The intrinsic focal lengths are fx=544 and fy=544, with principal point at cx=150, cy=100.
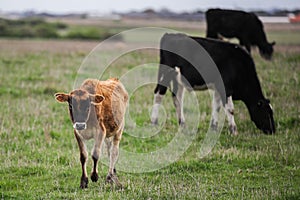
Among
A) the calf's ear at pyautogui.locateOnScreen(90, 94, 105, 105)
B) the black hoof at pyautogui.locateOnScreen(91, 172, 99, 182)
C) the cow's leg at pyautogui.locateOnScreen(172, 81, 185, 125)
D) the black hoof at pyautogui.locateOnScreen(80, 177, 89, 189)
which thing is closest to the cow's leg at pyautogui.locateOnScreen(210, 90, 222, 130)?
the cow's leg at pyautogui.locateOnScreen(172, 81, 185, 125)

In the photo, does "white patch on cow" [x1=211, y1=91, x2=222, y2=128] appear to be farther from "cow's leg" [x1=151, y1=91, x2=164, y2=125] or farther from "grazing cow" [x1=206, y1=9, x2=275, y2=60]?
"grazing cow" [x1=206, y1=9, x2=275, y2=60]

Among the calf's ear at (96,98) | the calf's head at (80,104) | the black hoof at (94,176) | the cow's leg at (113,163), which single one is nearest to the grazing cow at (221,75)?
the cow's leg at (113,163)

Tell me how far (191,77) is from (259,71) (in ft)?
22.4

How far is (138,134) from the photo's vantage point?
39.3 ft

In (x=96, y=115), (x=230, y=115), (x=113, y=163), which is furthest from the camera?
(x=230, y=115)

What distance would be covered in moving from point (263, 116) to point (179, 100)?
2.17 meters

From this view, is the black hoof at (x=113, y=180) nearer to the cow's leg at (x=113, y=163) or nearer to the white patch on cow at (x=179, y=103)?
the cow's leg at (x=113, y=163)

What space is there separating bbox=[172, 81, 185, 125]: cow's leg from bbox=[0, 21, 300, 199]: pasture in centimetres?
26

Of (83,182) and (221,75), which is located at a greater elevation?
(221,75)

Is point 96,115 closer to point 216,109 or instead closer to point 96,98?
point 96,98

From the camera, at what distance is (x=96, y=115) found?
796 cm

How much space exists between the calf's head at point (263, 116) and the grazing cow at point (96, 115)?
440 centimetres

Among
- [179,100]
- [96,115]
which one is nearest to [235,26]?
[179,100]

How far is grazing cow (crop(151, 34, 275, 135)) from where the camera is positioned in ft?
41.1
